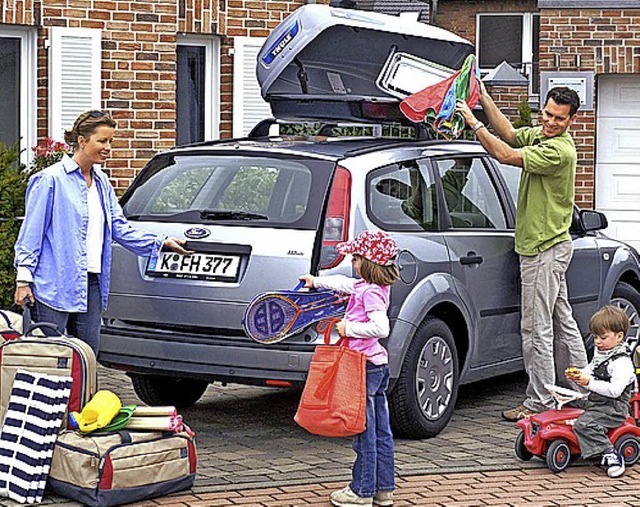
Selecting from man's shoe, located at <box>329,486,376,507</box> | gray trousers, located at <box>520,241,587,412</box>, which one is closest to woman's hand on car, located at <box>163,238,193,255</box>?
man's shoe, located at <box>329,486,376,507</box>

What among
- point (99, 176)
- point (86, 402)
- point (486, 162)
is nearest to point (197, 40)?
point (486, 162)

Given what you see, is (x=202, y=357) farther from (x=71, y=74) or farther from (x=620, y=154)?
(x=620, y=154)

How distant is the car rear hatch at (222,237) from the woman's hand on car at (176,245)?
0.17 ft

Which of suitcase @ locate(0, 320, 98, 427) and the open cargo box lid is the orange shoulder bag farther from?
the open cargo box lid

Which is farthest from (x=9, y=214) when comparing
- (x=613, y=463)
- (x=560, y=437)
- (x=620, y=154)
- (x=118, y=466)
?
(x=620, y=154)

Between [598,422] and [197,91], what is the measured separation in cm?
659

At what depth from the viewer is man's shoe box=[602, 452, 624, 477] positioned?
24.6 ft

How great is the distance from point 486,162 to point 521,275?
0.91m

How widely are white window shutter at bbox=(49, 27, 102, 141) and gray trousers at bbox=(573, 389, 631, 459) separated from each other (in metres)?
5.90

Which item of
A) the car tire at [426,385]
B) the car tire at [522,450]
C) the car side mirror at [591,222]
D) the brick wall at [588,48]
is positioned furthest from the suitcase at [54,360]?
the brick wall at [588,48]

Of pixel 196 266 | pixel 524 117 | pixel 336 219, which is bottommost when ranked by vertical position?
pixel 196 266

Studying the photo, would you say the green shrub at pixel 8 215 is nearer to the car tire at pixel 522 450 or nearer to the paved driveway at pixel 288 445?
the paved driveway at pixel 288 445

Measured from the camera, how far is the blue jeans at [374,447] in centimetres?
672

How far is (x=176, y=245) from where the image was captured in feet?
25.3
